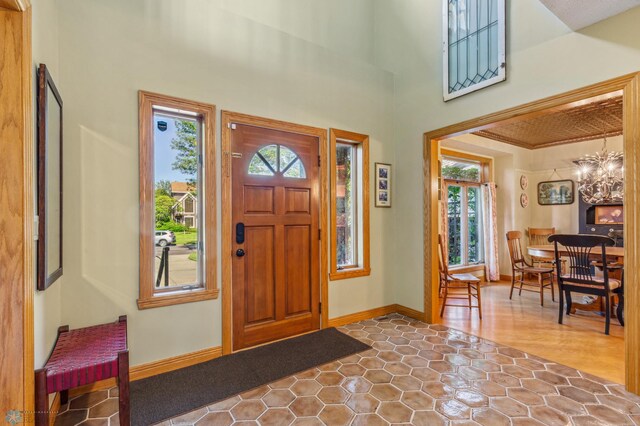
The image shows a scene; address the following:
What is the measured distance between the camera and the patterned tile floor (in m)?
1.98

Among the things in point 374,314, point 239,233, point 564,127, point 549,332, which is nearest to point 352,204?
point 374,314

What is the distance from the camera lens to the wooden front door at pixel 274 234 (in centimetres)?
301

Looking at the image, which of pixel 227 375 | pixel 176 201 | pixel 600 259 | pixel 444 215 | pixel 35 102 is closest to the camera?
pixel 35 102

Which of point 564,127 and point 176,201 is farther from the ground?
point 564,127

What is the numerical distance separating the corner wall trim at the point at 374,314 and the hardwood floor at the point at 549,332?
1.13 ft

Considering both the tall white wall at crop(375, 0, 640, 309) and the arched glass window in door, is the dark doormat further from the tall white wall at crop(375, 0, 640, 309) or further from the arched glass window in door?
the arched glass window in door

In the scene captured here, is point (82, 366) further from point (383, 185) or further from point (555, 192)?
point (555, 192)

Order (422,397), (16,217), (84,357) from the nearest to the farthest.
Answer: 1. (16,217)
2. (84,357)
3. (422,397)

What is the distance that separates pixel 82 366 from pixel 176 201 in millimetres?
1436

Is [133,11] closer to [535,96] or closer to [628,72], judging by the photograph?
[535,96]

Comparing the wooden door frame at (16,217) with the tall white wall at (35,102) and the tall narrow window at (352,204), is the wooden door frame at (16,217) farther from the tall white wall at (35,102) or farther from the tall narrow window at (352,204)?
the tall narrow window at (352,204)

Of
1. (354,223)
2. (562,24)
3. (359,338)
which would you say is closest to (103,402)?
(359,338)

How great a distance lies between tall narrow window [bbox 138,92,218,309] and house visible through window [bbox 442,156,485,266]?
15.3ft

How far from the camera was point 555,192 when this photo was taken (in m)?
6.57
